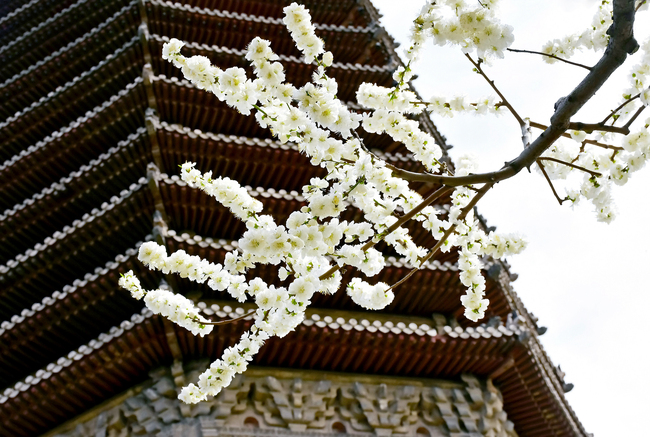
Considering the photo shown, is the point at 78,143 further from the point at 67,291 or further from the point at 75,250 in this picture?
the point at 67,291

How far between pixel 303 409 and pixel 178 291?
2.04 metres

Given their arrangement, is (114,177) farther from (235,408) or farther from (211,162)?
(235,408)

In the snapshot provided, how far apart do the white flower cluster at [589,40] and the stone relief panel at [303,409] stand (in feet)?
14.6

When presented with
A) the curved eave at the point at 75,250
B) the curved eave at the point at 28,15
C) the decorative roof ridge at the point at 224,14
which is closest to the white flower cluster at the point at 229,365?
the curved eave at the point at 75,250

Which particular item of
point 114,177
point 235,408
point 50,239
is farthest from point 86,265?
point 235,408

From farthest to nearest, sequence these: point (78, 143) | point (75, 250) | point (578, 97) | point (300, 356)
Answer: point (78, 143) < point (75, 250) < point (300, 356) < point (578, 97)

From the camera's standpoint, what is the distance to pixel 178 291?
8.60 metres

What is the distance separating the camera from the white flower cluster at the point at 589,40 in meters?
4.57

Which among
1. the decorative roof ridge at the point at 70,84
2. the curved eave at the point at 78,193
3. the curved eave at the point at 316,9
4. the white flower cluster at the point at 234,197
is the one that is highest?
the curved eave at the point at 316,9

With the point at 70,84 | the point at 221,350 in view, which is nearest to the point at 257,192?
the point at 221,350

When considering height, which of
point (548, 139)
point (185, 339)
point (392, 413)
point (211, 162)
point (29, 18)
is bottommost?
point (548, 139)

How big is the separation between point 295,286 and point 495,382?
5.14 metres

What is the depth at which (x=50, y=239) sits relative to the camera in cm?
934

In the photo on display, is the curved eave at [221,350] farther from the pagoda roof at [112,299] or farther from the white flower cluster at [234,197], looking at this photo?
the white flower cluster at [234,197]
